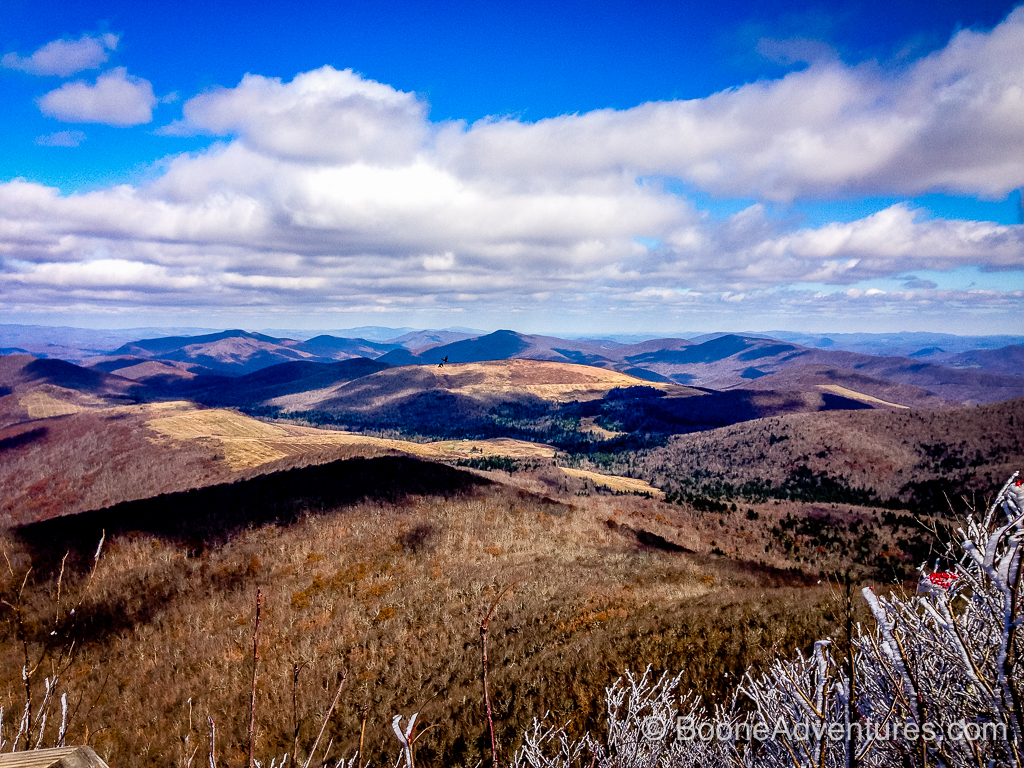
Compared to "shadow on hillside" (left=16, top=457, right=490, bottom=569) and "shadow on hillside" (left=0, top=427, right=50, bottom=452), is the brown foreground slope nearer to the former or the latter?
"shadow on hillside" (left=16, top=457, right=490, bottom=569)

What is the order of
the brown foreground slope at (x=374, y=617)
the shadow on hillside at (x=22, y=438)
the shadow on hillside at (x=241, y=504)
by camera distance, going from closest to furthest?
1. the brown foreground slope at (x=374, y=617)
2. the shadow on hillside at (x=241, y=504)
3. the shadow on hillside at (x=22, y=438)

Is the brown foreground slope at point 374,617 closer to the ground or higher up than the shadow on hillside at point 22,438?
higher up

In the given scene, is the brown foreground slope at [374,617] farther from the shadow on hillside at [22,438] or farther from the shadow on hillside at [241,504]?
the shadow on hillside at [22,438]

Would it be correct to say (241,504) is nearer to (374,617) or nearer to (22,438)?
(374,617)

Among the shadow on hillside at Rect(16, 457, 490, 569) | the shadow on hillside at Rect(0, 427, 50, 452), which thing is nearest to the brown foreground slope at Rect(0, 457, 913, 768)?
the shadow on hillside at Rect(16, 457, 490, 569)

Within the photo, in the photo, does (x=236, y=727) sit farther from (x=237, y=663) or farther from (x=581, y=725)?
(x=581, y=725)

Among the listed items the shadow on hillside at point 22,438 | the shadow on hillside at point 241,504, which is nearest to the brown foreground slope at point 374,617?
the shadow on hillside at point 241,504

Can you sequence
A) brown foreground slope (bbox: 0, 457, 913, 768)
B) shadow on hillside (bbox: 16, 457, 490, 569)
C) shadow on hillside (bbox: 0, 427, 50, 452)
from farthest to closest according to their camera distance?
shadow on hillside (bbox: 0, 427, 50, 452) → shadow on hillside (bbox: 16, 457, 490, 569) → brown foreground slope (bbox: 0, 457, 913, 768)

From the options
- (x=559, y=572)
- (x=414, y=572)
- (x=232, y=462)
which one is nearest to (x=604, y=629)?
(x=559, y=572)
